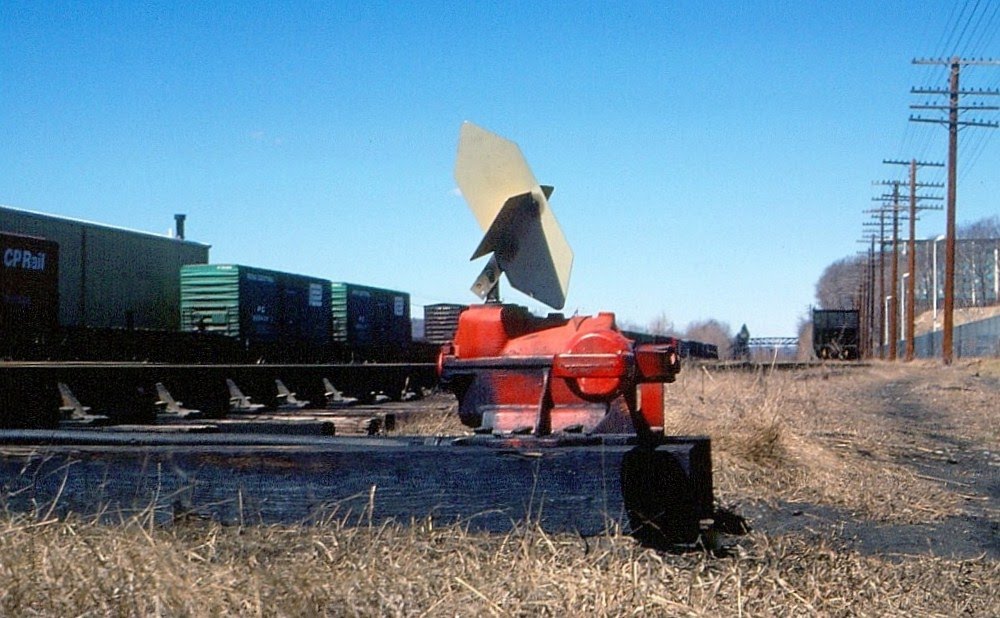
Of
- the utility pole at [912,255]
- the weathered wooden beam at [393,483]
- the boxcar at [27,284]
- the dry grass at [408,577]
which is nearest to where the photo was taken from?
the dry grass at [408,577]

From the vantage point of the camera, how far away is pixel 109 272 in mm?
25375

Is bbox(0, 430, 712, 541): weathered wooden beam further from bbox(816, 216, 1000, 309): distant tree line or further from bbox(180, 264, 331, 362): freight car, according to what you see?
bbox(816, 216, 1000, 309): distant tree line

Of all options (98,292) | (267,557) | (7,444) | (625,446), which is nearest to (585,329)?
(625,446)

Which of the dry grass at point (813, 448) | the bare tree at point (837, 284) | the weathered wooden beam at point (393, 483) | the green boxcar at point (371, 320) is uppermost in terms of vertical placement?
the bare tree at point (837, 284)

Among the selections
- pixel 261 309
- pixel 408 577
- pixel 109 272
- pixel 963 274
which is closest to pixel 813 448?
pixel 408 577

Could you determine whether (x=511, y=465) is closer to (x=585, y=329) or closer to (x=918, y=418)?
(x=585, y=329)

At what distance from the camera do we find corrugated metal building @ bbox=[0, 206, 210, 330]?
78.1 ft

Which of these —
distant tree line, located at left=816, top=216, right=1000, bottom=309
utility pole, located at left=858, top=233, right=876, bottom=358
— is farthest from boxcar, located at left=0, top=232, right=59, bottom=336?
distant tree line, located at left=816, top=216, right=1000, bottom=309

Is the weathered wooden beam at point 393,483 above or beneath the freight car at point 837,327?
beneath

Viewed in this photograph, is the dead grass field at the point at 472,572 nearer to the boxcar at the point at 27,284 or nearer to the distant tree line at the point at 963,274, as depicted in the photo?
the boxcar at the point at 27,284

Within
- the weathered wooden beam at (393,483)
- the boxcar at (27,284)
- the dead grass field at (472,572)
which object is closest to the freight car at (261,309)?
the boxcar at (27,284)

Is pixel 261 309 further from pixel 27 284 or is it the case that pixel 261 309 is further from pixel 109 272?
pixel 27 284

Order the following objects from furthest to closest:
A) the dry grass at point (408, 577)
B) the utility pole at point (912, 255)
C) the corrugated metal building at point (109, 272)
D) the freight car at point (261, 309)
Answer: the utility pole at point (912, 255) → the corrugated metal building at point (109, 272) → the freight car at point (261, 309) → the dry grass at point (408, 577)

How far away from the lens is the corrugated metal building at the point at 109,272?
78.1ft
